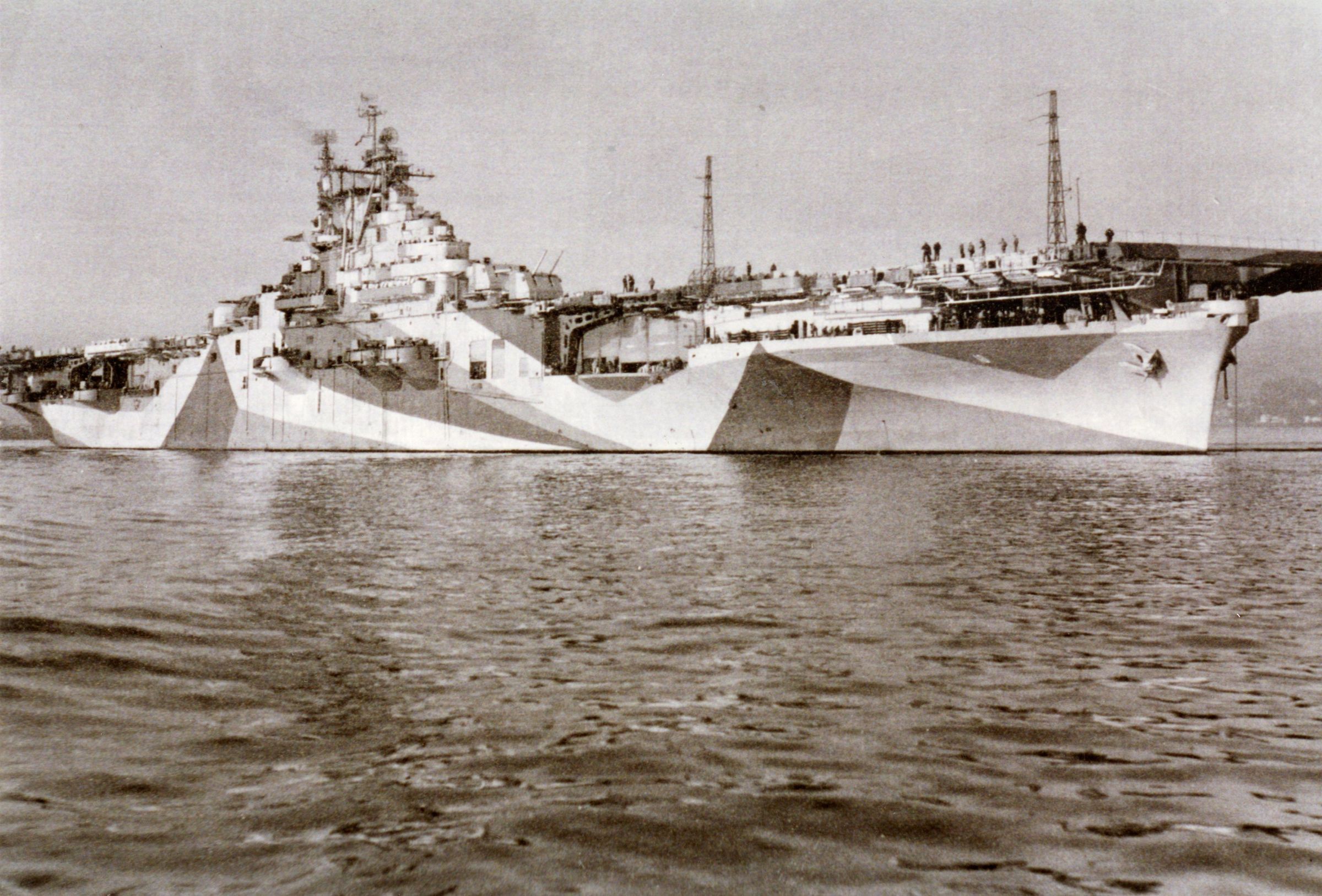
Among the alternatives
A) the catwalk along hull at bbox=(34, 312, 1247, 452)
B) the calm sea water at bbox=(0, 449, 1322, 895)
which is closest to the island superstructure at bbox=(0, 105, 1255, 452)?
the catwalk along hull at bbox=(34, 312, 1247, 452)

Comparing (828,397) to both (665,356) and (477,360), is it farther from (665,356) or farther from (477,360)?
(477,360)

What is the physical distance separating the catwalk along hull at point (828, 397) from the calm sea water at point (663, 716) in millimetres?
17038

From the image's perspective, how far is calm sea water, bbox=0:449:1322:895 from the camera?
9.67ft

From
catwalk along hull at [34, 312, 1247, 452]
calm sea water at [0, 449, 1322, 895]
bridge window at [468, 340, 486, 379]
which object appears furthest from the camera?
bridge window at [468, 340, 486, 379]

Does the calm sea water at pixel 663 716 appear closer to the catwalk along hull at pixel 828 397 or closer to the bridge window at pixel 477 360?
the catwalk along hull at pixel 828 397

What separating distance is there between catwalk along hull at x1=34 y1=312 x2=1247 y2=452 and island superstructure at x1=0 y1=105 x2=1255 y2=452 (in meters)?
0.06

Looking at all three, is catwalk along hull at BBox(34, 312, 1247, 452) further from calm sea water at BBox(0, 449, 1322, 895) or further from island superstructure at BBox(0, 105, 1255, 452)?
calm sea water at BBox(0, 449, 1322, 895)

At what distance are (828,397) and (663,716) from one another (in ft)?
81.7

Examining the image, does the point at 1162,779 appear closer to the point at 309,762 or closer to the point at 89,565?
the point at 309,762

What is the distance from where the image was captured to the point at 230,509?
14.7 metres

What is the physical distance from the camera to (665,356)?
33.0 m

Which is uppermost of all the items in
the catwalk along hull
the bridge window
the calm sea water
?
the bridge window

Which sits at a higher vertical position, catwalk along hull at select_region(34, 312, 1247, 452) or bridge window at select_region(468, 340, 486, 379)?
bridge window at select_region(468, 340, 486, 379)

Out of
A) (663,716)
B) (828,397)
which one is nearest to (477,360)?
(828,397)
